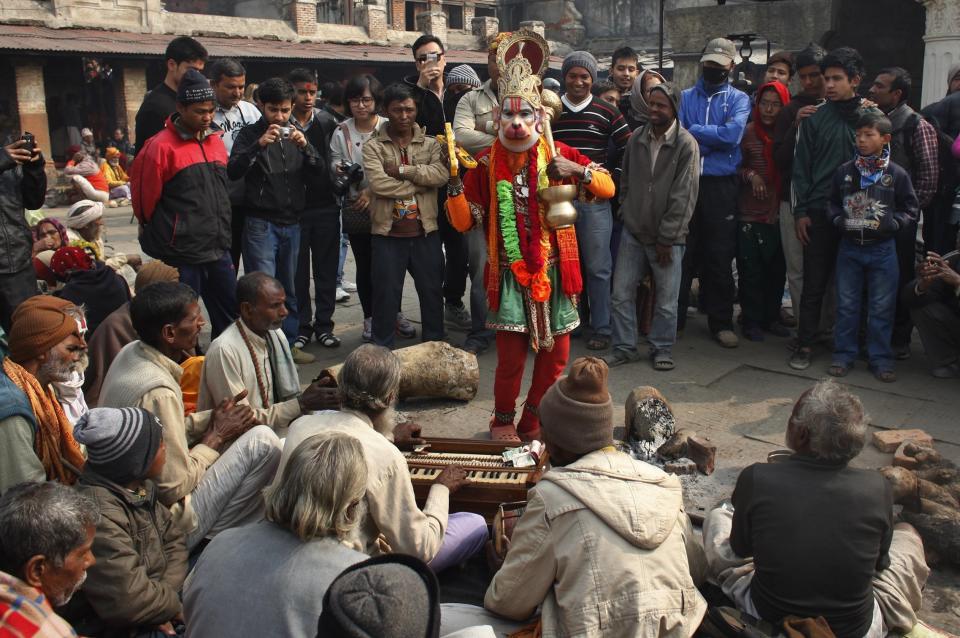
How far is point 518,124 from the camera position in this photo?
4926 mm

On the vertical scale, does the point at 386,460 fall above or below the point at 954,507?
above

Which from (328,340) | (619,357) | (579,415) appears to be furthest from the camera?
(328,340)

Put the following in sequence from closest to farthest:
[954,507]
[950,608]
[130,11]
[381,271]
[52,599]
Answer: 1. [52,599]
2. [950,608]
3. [954,507]
4. [381,271]
5. [130,11]

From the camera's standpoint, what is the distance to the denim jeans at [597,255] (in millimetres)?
6699

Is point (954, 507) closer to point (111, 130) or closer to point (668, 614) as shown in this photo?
point (668, 614)

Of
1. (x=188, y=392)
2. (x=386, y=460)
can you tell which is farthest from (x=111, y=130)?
(x=386, y=460)

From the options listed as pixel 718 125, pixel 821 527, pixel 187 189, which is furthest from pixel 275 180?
pixel 821 527

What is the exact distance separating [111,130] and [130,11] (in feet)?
10.4

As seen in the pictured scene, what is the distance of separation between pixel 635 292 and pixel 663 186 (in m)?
0.85

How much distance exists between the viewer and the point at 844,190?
6043mm

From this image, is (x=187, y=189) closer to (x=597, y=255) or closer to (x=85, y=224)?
(x=85, y=224)

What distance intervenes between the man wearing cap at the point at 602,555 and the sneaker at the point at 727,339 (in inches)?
160

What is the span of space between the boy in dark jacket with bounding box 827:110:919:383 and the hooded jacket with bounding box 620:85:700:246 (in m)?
1.00

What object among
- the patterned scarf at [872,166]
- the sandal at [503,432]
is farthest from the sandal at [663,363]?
the patterned scarf at [872,166]
